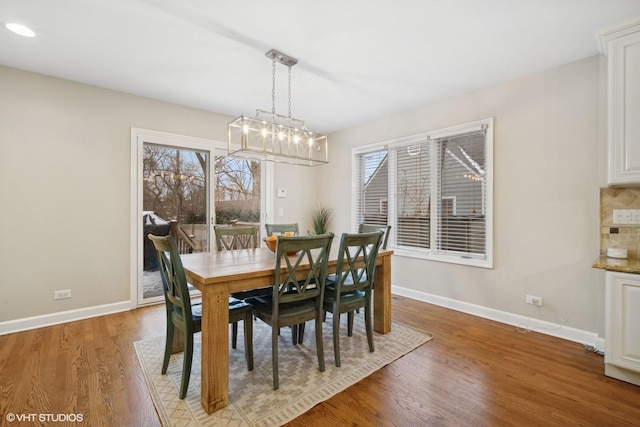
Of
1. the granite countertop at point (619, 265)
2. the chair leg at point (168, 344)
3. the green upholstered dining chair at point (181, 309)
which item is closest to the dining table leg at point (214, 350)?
the green upholstered dining chair at point (181, 309)

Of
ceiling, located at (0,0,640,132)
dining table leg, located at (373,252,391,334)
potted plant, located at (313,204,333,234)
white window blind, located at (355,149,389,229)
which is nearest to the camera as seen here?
ceiling, located at (0,0,640,132)

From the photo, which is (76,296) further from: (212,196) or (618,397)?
(618,397)

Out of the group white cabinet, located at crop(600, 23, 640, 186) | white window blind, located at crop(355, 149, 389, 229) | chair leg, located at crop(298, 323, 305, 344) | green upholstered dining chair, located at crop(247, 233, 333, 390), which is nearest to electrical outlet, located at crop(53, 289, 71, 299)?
green upholstered dining chair, located at crop(247, 233, 333, 390)

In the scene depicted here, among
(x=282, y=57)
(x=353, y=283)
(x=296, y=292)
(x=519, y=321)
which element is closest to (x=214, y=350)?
(x=296, y=292)

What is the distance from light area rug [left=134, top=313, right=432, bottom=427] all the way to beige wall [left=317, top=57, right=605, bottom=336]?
46.3 inches

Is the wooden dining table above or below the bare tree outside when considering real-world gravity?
below

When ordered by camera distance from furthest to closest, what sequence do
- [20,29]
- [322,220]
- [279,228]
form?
[322,220], [279,228], [20,29]

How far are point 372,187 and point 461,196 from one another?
1389 millimetres

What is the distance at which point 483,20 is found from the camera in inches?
84.0

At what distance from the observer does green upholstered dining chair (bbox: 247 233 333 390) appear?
1.93 m

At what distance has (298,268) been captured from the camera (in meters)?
2.09

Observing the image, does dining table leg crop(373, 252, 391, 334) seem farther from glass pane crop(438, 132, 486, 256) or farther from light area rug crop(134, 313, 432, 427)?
glass pane crop(438, 132, 486, 256)

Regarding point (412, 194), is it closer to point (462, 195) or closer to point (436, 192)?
point (436, 192)

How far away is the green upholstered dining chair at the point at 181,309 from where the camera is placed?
179 centimetres
